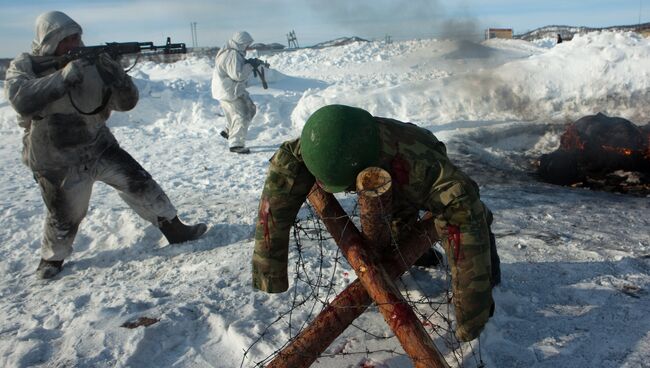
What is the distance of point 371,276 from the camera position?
7.08ft

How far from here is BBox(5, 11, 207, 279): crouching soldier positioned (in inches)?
127

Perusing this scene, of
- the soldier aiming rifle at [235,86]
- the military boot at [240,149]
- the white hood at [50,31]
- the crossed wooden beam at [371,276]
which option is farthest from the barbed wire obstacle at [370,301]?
the soldier aiming rifle at [235,86]

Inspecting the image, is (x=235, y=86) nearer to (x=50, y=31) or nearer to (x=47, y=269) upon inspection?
(x=50, y=31)

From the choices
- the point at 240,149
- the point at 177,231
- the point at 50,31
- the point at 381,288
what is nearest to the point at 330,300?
the point at 381,288

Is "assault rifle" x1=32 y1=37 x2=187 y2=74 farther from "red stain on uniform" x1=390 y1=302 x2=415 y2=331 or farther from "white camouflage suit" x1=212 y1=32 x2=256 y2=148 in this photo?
"white camouflage suit" x1=212 y1=32 x2=256 y2=148

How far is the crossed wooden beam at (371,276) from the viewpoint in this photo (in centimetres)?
198

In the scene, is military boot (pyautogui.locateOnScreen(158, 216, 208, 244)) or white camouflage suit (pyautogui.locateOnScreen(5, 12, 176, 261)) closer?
white camouflage suit (pyautogui.locateOnScreen(5, 12, 176, 261))

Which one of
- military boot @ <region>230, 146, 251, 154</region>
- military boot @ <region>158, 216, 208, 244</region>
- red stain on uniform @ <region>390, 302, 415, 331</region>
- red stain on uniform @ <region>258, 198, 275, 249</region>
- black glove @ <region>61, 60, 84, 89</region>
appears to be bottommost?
military boot @ <region>158, 216, 208, 244</region>

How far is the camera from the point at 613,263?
329 centimetres

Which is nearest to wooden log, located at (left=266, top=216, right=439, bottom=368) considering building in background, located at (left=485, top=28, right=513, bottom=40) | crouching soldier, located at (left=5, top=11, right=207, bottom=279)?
crouching soldier, located at (left=5, top=11, right=207, bottom=279)

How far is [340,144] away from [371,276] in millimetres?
617

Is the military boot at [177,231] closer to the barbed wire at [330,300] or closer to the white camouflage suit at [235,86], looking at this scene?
the barbed wire at [330,300]

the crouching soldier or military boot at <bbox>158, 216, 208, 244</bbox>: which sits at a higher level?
the crouching soldier

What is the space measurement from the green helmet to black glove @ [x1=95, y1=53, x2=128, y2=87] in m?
2.19
